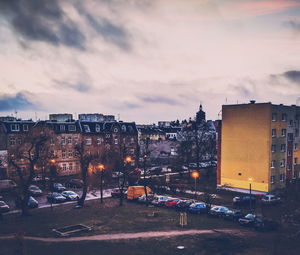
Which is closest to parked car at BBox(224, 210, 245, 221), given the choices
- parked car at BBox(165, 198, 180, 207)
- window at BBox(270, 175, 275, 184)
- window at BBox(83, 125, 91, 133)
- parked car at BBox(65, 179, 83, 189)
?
parked car at BBox(165, 198, 180, 207)

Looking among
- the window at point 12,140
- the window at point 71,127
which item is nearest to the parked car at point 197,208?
the window at point 71,127

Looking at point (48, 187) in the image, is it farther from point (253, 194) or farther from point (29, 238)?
point (253, 194)

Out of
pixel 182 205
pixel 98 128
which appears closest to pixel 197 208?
pixel 182 205

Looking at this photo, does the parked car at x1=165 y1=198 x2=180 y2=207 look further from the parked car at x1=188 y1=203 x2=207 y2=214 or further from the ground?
the parked car at x1=188 y1=203 x2=207 y2=214

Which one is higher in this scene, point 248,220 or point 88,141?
point 88,141

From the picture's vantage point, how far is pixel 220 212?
1201 inches

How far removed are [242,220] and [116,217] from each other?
43.4 feet

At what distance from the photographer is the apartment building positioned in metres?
42.2

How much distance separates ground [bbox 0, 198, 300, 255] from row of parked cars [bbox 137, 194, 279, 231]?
2.62 feet

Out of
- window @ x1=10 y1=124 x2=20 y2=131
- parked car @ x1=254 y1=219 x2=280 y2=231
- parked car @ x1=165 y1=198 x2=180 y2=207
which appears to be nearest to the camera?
parked car @ x1=254 y1=219 x2=280 y2=231

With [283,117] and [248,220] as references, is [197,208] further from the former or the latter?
[283,117]

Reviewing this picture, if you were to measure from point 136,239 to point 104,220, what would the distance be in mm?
6672

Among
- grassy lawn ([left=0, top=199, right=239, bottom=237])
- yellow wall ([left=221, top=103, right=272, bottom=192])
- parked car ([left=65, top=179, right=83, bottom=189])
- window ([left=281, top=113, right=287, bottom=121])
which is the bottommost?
grassy lawn ([left=0, top=199, right=239, bottom=237])

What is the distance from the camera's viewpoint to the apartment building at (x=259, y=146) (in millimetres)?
42250
